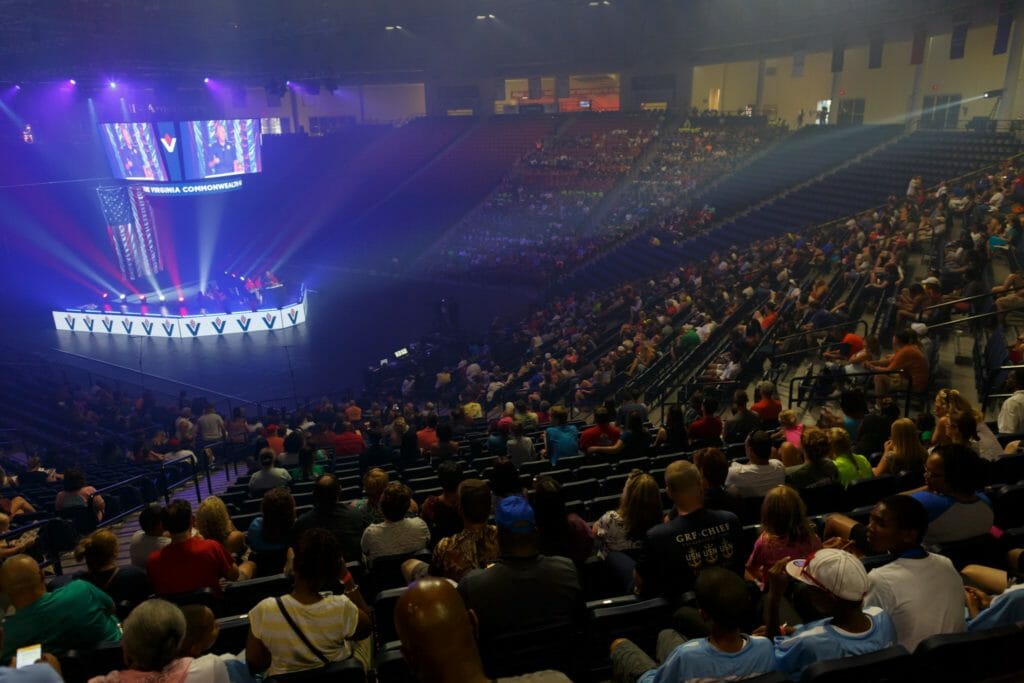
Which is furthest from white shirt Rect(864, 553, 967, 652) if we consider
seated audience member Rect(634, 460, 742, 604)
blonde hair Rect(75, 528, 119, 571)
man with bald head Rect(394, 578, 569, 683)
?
blonde hair Rect(75, 528, 119, 571)

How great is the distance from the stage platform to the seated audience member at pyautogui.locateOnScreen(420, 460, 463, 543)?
2035 centimetres

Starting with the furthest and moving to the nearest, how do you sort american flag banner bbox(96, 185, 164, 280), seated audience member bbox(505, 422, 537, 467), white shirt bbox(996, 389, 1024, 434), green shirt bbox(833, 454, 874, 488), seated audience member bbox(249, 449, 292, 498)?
american flag banner bbox(96, 185, 164, 280) < seated audience member bbox(505, 422, 537, 467) < seated audience member bbox(249, 449, 292, 498) < white shirt bbox(996, 389, 1024, 434) < green shirt bbox(833, 454, 874, 488)

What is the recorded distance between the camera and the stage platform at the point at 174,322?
76.5 ft

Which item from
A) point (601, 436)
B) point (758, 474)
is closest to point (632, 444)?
point (601, 436)

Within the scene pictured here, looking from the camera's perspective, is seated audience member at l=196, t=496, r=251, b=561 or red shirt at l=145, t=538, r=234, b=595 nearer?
red shirt at l=145, t=538, r=234, b=595

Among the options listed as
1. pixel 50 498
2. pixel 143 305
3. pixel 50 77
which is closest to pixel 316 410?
pixel 50 498

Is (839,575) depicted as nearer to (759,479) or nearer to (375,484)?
(759,479)

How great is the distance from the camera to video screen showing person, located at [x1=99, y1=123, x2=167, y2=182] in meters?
27.1

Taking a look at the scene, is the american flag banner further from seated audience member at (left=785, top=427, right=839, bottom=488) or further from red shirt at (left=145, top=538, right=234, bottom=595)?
seated audience member at (left=785, top=427, right=839, bottom=488)

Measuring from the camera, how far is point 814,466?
4.83m

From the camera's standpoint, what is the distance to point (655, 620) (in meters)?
3.29

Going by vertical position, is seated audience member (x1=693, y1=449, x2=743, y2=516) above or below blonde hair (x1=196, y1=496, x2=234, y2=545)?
above

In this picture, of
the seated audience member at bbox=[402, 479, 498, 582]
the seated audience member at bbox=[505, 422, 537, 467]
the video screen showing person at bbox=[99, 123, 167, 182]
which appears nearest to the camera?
the seated audience member at bbox=[402, 479, 498, 582]

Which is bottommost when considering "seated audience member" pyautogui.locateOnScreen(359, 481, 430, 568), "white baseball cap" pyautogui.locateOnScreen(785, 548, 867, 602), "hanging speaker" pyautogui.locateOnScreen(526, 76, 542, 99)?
"seated audience member" pyautogui.locateOnScreen(359, 481, 430, 568)
